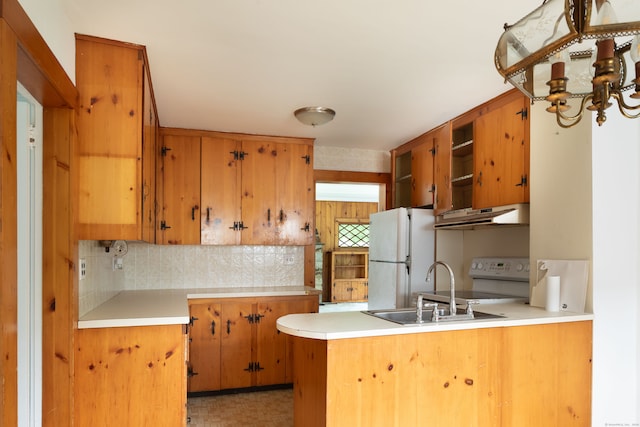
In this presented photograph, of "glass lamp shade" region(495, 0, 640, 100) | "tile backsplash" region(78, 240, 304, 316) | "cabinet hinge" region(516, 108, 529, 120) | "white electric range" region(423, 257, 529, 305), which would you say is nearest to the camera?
"glass lamp shade" region(495, 0, 640, 100)

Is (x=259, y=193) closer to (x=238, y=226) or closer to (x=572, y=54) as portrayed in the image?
(x=238, y=226)

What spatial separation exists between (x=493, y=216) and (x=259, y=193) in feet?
6.81

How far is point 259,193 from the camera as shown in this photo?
3912mm

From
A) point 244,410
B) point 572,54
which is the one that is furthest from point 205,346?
point 572,54

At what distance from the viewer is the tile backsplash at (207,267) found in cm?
381

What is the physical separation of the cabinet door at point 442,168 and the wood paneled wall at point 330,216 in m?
5.54

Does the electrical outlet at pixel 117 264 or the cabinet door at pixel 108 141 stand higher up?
the cabinet door at pixel 108 141

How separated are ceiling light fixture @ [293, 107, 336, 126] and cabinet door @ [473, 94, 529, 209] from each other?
1.10 m

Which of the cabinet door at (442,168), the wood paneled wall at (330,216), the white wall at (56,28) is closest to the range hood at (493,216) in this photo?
the cabinet door at (442,168)

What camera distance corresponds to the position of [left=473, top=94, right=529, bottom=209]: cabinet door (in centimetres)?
272

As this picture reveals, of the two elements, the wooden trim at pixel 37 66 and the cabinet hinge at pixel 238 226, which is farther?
the cabinet hinge at pixel 238 226

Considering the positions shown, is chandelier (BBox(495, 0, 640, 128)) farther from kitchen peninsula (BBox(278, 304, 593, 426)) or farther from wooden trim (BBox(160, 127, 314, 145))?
wooden trim (BBox(160, 127, 314, 145))

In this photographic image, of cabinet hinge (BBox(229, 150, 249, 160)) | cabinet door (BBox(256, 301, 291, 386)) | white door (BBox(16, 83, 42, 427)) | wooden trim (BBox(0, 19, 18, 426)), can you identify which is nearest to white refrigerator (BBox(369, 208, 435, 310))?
cabinet door (BBox(256, 301, 291, 386))

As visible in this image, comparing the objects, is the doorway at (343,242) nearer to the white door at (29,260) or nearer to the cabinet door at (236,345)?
the cabinet door at (236,345)
